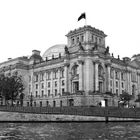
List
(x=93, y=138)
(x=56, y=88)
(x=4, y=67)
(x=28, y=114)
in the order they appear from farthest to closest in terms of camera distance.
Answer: (x=4, y=67) < (x=56, y=88) < (x=28, y=114) < (x=93, y=138)

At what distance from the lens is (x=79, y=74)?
306ft

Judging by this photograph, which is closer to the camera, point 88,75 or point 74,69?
point 88,75

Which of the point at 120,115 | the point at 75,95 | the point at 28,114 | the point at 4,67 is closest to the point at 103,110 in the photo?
the point at 120,115

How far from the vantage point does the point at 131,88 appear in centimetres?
11506

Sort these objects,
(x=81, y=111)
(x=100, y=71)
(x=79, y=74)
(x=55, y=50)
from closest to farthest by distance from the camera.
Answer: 1. (x=81, y=111)
2. (x=79, y=74)
3. (x=100, y=71)
4. (x=55, y=50)

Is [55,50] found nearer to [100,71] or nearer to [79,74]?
[100,71]

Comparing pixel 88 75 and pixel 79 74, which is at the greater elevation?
pixel 79 74

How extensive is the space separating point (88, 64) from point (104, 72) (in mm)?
8209

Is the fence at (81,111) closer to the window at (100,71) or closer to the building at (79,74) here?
the building at (79,74)

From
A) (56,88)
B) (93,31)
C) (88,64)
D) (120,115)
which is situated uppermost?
(93,31)

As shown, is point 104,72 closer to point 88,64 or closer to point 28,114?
point 88,64

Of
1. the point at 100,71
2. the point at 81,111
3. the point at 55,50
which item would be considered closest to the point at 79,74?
the point at 100,71

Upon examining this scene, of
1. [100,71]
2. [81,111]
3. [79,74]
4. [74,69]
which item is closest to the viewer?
[81,111]

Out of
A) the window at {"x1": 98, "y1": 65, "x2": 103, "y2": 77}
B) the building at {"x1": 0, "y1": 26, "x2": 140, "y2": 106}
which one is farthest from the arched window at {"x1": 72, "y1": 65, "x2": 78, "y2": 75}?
the window at {"x1": 98, "y1": 65, "x2": 103, "y2": 77}
